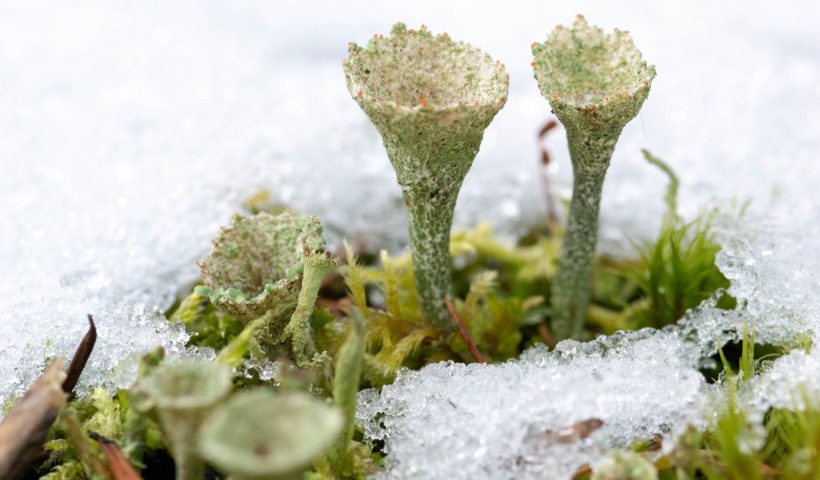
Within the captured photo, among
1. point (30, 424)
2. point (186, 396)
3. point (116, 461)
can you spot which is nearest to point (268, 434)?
point (186, 396)

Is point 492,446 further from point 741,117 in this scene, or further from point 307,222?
point 741,117

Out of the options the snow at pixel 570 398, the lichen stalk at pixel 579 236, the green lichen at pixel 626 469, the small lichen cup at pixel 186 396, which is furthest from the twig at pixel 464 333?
the small lichen cup at pixel 186 396

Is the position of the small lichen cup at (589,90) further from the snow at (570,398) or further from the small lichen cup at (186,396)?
the small lichen cup at (186,396)

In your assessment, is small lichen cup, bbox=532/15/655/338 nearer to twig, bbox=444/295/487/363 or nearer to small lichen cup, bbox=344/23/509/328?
small lichen cup, bbox=344/23/509/328

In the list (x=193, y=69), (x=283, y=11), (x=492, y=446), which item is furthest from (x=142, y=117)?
(x=492, y=446)

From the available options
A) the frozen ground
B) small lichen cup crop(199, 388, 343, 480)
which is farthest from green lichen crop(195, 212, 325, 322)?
small lichen cup crop(199, 388, 343, 480)

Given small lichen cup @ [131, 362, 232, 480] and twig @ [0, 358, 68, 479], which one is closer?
small lichen cup @ [131, 362, 232, 480]
